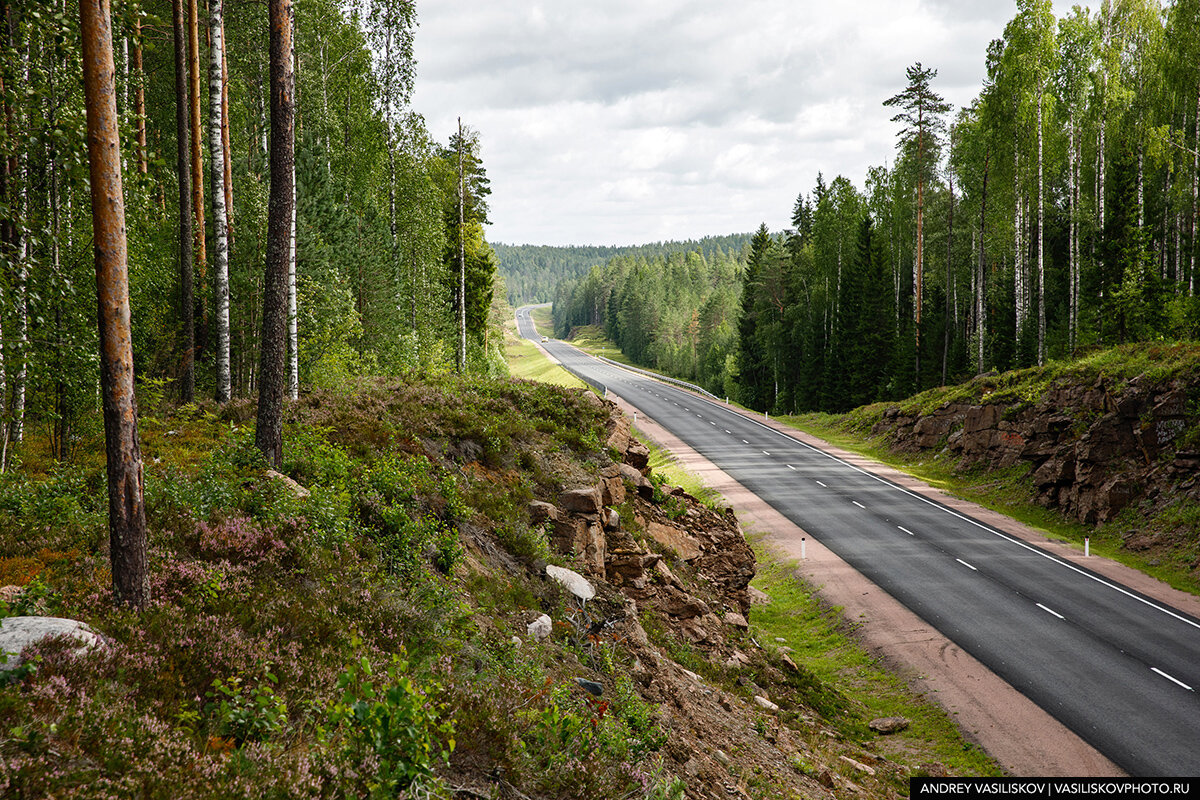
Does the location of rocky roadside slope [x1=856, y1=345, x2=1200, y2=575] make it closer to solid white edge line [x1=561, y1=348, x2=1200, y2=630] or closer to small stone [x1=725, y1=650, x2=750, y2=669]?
solid white edge line [x1=561, y1=348, x2=1200, y2=630]

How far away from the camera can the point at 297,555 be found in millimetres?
7715

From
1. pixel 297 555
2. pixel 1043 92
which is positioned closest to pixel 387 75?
pixel 297 555

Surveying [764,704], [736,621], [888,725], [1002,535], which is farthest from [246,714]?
[1002,535]

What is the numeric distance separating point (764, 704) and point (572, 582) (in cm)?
469

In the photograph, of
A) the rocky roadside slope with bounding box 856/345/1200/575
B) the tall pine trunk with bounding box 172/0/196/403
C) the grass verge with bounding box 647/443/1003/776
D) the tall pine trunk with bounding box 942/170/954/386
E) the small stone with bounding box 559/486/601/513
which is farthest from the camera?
the tall pine trunk with bounding box 942/170/954/386

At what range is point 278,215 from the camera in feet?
36.0

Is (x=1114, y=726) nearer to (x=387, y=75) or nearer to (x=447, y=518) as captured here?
(x=447, y=518)

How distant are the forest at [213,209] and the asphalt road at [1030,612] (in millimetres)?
18157

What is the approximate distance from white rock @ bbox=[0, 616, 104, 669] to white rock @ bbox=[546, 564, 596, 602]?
6.75 metres

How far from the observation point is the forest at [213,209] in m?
8.74

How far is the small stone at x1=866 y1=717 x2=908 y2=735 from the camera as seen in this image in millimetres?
13969

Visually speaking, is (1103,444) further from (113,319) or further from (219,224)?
(113,319)

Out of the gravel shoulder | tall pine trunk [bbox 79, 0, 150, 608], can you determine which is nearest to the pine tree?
the gravel shoulder

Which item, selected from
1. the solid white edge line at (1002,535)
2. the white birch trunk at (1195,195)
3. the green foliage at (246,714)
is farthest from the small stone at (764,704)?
the white birch trunk at (1195,195)
